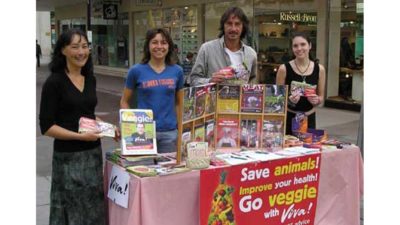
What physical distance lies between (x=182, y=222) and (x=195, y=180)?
12.2 inches

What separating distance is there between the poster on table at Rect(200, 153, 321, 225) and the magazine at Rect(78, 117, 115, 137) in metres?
0.70

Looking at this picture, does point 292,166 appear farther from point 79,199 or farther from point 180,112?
point 79,199

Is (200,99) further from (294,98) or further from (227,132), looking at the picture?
(294,98)

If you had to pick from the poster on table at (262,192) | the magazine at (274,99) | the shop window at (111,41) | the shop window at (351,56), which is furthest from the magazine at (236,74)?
the shop window at (111,41)

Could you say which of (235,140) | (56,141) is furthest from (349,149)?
(56,141)

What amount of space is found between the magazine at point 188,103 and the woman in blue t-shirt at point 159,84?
0.42 m

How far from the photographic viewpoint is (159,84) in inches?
159

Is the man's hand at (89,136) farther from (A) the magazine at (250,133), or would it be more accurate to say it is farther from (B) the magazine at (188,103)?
(A) the magazine at (250,133)

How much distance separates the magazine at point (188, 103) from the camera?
11.9 ft

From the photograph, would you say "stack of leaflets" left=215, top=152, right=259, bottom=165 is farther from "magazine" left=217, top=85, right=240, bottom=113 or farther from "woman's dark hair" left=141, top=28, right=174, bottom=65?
"woman's dark hair" left=141, top=28, right=174, bottom=65

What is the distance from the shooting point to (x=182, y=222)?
359 cm

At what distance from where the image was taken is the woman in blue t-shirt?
402cm

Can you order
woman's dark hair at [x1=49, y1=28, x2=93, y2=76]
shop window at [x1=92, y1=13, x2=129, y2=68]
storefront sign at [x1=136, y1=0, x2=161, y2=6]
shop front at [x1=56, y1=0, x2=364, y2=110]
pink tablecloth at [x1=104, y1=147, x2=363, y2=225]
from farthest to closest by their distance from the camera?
shop window at [x1=92, y1=13, x2=129, y2=68]
storefront sign at [x1=136, y1=0, x2=161, y2=6]
shop front at [x1=56, y1=0, x2=364, y2=110]
woman's dark hair at [x1=49, y1=28, x2=93, y2=76]
pink tablecloth at [x1=104, y1=147, x2=363, y2=225]

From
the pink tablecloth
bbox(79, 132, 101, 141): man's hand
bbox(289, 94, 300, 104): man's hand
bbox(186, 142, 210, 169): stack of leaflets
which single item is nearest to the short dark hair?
bbox(289, 94, 300, 104): man's hand
